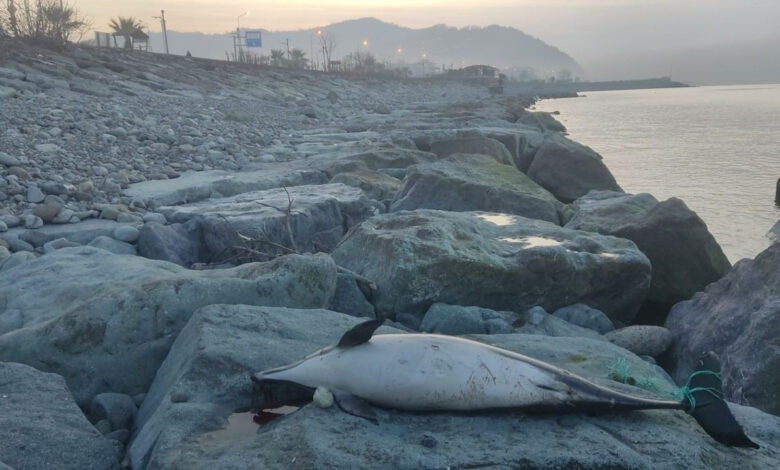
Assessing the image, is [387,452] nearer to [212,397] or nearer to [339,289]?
[212,397]

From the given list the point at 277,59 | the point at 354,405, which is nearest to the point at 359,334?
the point at 354,405

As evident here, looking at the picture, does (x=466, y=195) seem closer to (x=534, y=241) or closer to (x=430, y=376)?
(x=534, y=241)

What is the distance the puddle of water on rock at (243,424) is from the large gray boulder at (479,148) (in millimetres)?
9472

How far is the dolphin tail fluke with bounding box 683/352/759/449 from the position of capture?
2852 millimetres

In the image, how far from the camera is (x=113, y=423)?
11.0 ft

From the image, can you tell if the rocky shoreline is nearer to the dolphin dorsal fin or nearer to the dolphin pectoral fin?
the dolphin pectoral fin

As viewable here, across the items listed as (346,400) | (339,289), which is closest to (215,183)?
(339,289)

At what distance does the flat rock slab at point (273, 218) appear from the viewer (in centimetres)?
646

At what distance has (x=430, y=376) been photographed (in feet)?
9.80

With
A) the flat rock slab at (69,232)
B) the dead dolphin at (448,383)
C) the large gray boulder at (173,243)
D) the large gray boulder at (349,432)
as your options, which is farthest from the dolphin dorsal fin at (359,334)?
the flat rock slab at (69,232)

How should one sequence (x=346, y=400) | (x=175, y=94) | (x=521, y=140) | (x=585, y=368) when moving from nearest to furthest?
(x=346, y=400)
(x=585, y=368)
(x=521, y=140)
(x=175, y=94)

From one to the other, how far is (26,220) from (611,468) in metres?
5.89

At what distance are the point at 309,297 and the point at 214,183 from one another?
15.7 ft

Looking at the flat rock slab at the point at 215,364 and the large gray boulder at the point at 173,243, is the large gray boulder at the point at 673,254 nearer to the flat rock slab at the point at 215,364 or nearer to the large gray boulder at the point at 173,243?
the flat rock slab at the point at 215,364
